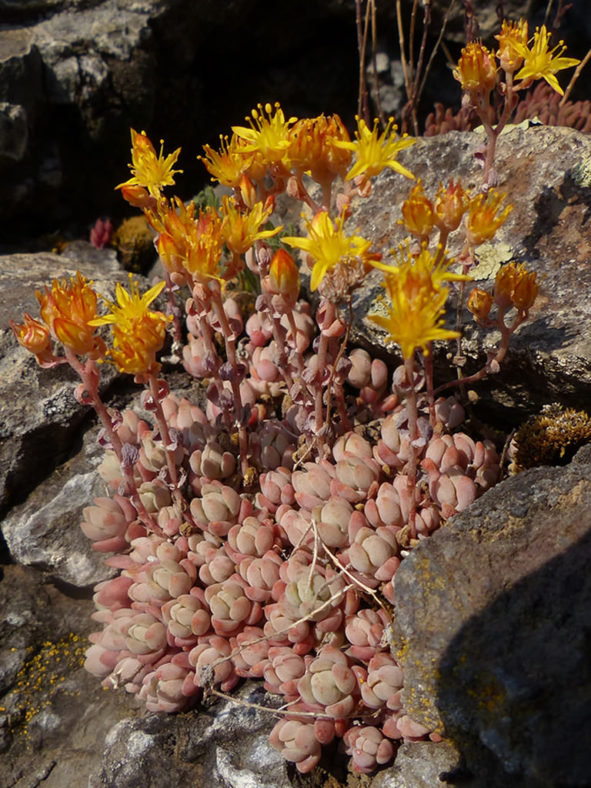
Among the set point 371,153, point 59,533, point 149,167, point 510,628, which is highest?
point 371,153

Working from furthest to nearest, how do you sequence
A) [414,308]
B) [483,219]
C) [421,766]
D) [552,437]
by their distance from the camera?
1. [552,437]
2. [483,219]
3. [421,766]
4. [414,308]

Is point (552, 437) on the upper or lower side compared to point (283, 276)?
lower

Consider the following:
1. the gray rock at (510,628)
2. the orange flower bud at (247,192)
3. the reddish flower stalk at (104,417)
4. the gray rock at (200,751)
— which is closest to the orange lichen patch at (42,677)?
the gray rock at (200,751)

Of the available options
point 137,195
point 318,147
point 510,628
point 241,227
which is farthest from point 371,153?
point 510,628

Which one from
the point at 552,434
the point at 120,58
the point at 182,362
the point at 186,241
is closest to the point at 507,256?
the point at 552,434

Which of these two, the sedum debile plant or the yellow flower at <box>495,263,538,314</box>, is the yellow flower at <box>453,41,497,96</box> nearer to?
the sedum debile plant

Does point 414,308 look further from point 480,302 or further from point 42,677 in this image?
point 42,677

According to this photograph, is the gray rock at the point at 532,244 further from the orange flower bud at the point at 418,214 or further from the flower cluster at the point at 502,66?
the orange flower bud at the point at 418,214

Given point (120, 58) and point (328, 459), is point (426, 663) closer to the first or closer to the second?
point (328, 459)
